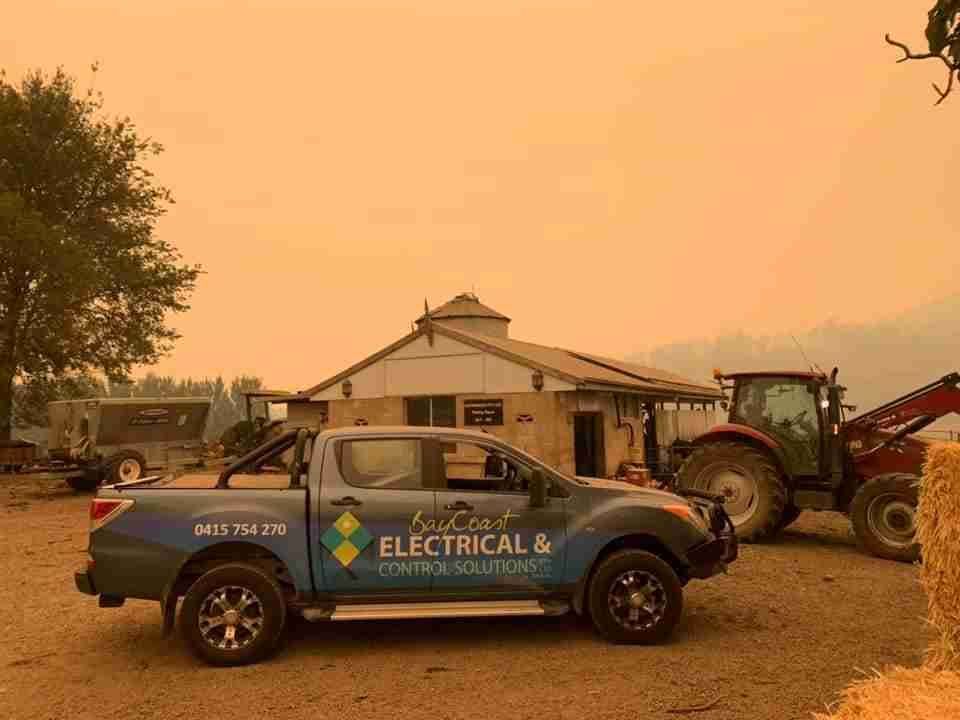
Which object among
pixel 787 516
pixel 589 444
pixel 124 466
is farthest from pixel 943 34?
pixel 124 466

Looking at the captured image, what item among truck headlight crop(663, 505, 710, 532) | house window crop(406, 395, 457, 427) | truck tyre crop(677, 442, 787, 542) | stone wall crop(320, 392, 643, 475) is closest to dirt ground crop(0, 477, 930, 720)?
truck headlight crop(663, 505, 710, 532)

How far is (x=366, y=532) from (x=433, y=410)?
46.1ft

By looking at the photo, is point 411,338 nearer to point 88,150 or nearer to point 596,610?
point 596,610

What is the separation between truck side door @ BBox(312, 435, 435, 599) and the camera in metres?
6.04

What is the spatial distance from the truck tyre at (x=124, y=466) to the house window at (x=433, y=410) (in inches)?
310

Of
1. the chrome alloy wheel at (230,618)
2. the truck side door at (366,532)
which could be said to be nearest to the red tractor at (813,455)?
the truck side door at (366,532)

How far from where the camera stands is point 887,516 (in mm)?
9938

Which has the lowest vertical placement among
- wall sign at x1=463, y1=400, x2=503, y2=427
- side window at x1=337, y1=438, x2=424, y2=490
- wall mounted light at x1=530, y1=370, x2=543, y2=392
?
side window at x1=337, y1=438, x2=424, y2=490

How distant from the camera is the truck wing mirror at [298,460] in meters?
6.31

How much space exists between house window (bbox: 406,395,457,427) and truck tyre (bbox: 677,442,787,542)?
30.5 ft

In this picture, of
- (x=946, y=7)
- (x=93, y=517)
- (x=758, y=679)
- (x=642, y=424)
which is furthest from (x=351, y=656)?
(x=642, y=424)

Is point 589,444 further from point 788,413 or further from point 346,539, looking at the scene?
point 346,539

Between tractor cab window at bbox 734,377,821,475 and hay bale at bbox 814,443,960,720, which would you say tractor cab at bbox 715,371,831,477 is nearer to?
tractor cab window at bbox 734,377,821,475

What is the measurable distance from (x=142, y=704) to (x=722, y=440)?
9.11 metres
